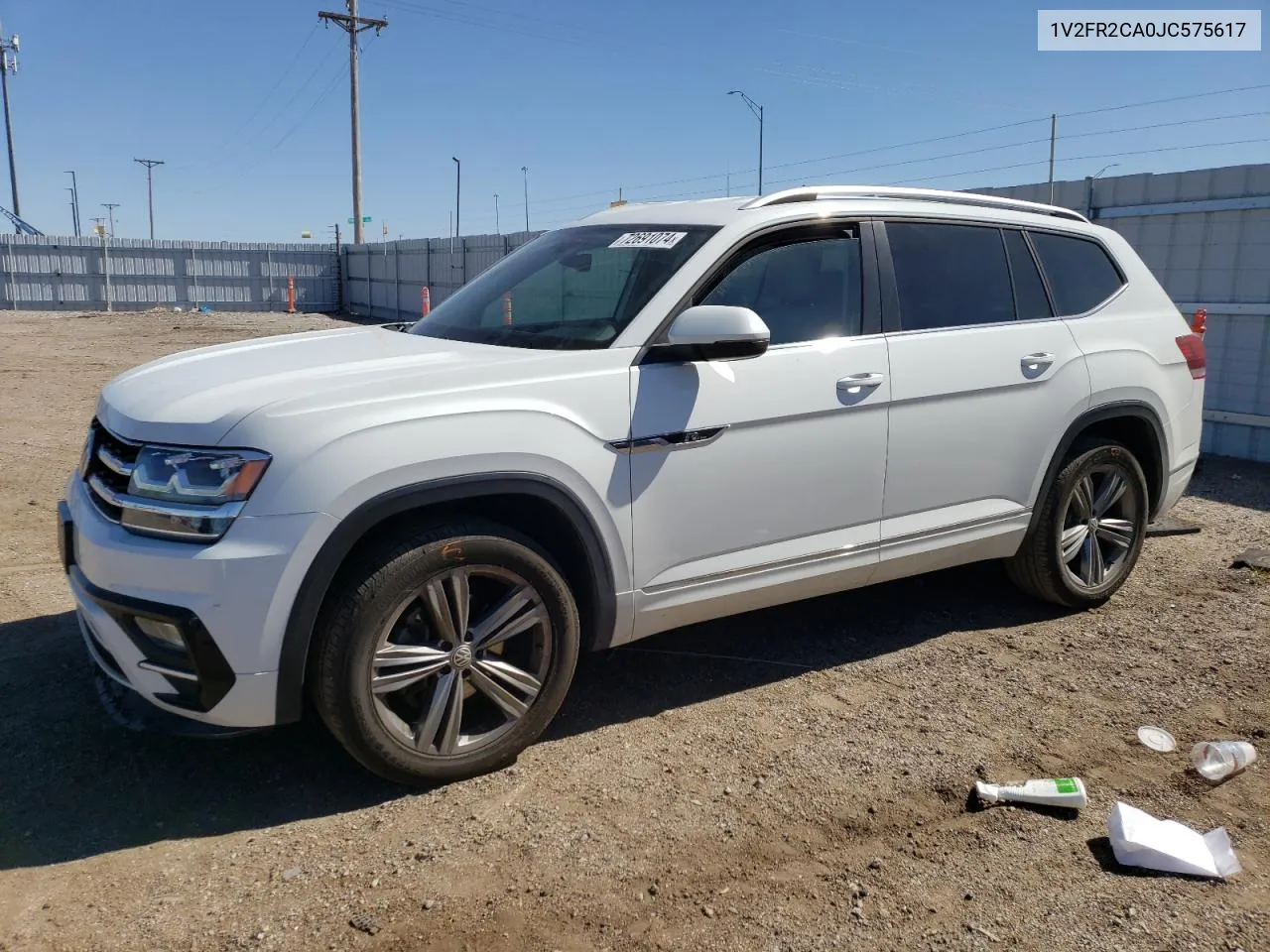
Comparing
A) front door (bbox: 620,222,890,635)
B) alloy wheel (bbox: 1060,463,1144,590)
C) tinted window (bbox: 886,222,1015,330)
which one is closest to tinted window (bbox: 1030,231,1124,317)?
tinted window (bbox: 886,222,1015,330)

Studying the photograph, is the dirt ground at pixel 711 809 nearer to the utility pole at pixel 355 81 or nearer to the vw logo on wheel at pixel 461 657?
the vw logo on wheel at pixel 461 657

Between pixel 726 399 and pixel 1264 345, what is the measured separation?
7.21 meters

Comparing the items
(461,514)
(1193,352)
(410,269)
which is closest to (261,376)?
(461,514)

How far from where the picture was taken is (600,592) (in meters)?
3.55

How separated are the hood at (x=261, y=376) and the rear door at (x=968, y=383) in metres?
1.57

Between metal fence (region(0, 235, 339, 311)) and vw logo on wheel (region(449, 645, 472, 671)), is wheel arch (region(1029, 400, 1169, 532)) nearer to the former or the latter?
vw logo on wheel (region(449, 645, 472, 671))

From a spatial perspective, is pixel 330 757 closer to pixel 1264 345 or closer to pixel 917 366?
pixel 917 366

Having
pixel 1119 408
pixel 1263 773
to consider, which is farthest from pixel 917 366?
pixel 1263 773

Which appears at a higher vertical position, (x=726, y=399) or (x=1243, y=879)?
(x=726, y=399)

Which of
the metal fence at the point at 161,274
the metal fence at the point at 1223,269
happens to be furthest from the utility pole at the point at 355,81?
the metal fence at the point at 1223,269

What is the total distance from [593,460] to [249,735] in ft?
5.07

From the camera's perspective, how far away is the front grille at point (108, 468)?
3166 millimetres

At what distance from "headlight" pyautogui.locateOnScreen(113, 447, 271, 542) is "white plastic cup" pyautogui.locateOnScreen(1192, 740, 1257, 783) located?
325 cm

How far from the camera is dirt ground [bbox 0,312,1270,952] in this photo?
108 inches
